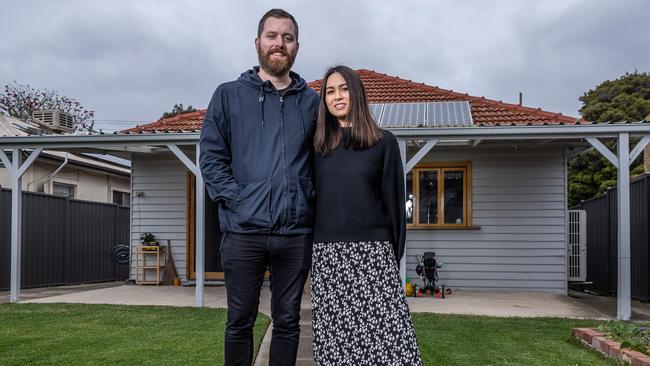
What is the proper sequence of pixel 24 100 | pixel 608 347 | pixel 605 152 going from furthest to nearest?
pixel 24 100, pixel 605 152, pixel 608 347

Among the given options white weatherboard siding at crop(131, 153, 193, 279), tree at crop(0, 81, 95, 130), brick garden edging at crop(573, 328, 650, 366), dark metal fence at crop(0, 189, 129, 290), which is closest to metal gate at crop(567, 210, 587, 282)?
brick garden edging at crop(573, 328, 650, 366)

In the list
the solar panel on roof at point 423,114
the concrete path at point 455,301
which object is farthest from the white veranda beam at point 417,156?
the concrete path at point 455,301

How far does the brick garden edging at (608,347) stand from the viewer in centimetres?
371

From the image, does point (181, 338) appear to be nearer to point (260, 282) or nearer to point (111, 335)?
point (111, 335)

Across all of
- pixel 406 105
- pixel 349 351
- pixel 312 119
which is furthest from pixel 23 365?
pixel 406 105

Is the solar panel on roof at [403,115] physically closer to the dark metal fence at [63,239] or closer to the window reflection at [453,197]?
the window reflection at [453,197]

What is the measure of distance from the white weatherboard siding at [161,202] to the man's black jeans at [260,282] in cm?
788

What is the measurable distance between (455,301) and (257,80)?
5.85 meters

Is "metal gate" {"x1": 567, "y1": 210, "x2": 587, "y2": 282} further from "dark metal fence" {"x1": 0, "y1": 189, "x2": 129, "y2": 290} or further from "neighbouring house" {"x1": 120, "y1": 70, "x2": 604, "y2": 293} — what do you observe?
"dark metal fence" {"x1": 0, "y1": 189, "x2": 129, "y2": 290}

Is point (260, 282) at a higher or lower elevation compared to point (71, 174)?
lower

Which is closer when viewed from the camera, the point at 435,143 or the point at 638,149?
the point at 638,149

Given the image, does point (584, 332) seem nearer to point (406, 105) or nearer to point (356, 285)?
point (356, 285)

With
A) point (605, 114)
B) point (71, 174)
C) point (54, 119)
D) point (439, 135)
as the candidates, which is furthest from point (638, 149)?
point (605, 114)

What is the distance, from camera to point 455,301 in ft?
25.3
